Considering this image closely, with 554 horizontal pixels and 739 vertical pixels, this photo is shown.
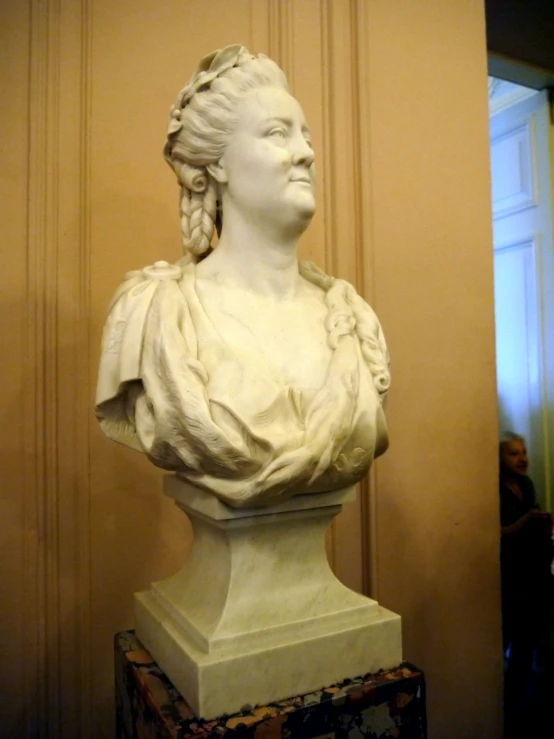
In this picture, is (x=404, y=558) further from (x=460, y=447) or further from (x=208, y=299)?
(x=208, y=299)

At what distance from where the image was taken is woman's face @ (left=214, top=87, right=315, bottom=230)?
53.7 inches

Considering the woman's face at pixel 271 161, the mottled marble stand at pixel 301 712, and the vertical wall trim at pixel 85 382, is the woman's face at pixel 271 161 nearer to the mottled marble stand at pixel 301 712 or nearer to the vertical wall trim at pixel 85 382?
the vertical wall trim at pixel 85 382

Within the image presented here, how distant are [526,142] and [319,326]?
2690mm

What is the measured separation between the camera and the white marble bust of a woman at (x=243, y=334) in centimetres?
118

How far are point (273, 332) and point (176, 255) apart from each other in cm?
81

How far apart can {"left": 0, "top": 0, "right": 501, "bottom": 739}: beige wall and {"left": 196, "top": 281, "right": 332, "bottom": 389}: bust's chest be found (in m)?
0.70

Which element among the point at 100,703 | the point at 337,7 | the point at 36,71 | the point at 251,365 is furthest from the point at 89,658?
the point at 337,7

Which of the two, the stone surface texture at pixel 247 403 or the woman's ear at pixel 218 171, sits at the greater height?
the woman's ear at pixel 218 171

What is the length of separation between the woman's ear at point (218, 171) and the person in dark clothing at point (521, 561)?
6.80ft

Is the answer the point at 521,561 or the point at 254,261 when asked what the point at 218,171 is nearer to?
the point at 254,261

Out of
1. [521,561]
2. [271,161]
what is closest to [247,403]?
[271,161]

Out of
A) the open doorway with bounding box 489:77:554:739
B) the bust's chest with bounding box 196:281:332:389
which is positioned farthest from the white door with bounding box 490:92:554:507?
the bust's chest with bounding box 196:281:332:389

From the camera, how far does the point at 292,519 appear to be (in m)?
1.31

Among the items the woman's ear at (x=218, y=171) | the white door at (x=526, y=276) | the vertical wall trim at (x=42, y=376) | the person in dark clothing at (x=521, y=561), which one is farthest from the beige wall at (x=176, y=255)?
the white door at (x=526, y=276)
